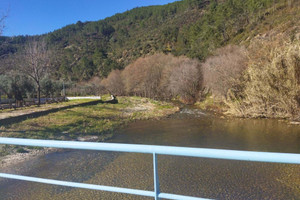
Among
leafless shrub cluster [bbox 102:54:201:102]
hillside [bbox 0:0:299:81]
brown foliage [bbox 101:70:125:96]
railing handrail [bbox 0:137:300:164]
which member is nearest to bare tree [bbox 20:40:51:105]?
hillside [bbox 0:0:299:81]

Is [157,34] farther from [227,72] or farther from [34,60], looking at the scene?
[34,60]

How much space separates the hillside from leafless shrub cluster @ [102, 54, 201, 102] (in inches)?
284

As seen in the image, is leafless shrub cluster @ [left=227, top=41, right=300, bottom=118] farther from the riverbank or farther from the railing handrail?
the railing handrail

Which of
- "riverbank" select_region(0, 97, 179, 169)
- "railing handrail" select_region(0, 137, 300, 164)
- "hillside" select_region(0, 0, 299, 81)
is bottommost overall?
"riverbank" select_region(0, 97, 179, 169)

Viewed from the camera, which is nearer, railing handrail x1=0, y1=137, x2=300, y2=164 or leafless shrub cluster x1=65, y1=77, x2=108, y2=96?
railing handrail x1=0, y1=137, x2=300, y2=164

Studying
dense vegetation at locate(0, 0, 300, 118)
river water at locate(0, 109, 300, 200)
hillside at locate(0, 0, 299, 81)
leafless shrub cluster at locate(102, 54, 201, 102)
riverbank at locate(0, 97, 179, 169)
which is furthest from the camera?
hillside at locate(0, 0, 299, 81)

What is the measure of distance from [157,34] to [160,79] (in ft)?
177

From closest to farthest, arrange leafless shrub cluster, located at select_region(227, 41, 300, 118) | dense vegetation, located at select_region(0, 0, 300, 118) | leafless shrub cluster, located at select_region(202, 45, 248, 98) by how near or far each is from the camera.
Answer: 1. leafless shrub cluster, located at select_region(227, 41, 300, 118)
2. dense vegetation, located at select_region(0, 0, 300, 118)
3. leafless shrub cluster, located at select_region(202, 45, 248, 98)

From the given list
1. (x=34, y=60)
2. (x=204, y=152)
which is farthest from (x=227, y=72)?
(x=204, y=152)

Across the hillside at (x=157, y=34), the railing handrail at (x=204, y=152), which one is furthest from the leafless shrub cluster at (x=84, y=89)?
the railing handrail at (x=204, y=152)

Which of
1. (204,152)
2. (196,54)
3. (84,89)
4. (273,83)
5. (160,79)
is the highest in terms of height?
(196,54)

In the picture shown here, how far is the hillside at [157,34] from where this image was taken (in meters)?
49.2

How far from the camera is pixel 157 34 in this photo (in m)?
98.8

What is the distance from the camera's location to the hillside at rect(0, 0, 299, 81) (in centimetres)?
4916
